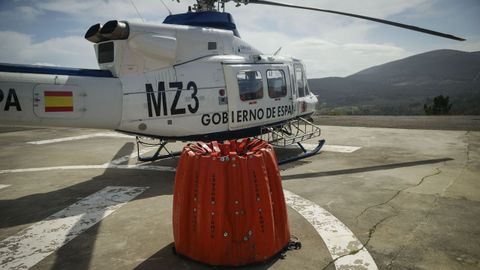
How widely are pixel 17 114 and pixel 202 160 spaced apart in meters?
4.54

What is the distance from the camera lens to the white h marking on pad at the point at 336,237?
3752 mm

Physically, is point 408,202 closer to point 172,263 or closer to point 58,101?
point 172,263

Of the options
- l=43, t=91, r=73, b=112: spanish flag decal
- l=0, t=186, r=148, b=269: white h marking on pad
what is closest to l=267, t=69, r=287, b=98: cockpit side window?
l=0, t=186, r=148, b=269: white h marking on pad

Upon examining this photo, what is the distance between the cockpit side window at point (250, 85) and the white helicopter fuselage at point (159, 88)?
3cm

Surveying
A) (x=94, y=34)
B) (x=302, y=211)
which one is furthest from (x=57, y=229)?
(x=94, y=34)

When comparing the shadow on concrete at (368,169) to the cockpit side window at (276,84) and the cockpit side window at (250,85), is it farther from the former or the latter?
the cockpit side window at (276,84)

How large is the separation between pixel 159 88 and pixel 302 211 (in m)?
4.24

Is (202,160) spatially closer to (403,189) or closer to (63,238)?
(63,238)

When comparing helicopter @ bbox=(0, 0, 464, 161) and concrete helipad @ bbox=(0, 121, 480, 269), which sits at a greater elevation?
helicopter @ bbox=(0, 0, 464, 161)

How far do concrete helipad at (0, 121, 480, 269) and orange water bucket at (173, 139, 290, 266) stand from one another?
247mm

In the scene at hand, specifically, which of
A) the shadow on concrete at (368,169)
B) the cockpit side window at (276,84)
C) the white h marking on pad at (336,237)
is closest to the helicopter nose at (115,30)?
the cockpit side window at (276,84)

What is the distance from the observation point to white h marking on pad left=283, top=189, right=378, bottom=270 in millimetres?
3752

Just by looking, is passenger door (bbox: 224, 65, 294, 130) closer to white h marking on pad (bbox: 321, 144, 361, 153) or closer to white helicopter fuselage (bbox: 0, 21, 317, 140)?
white helicopter fuselage (bbox: 0, 21, 317, 140)

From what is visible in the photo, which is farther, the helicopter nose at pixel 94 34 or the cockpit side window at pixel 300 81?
the cockpit side window at pixel 300 81
